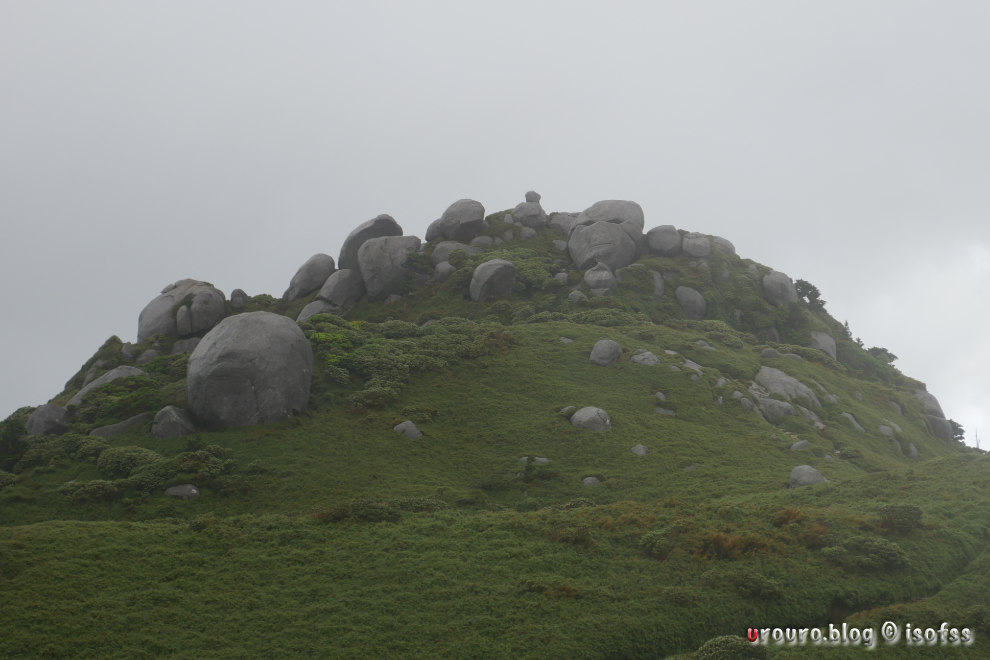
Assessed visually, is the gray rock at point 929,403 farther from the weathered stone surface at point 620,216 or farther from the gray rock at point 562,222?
the gray rock at point 562,222

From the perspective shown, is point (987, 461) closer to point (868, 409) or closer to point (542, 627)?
point (868, 409)

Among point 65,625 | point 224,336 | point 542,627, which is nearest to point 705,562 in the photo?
point 542,627

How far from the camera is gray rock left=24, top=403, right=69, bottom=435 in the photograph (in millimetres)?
38719

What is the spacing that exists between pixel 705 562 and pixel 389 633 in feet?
36.4

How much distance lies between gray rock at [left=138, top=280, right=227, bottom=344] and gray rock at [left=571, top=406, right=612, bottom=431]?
123ft

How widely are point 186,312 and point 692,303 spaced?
48914 millimetres

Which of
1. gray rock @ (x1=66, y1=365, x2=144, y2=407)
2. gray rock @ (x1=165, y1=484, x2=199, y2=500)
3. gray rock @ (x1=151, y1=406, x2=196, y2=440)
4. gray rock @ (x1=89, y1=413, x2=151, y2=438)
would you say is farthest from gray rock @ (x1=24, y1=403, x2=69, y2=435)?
gray rock @ (x1=165, y1=484, x2=199, y2=500)

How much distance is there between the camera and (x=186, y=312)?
202ft

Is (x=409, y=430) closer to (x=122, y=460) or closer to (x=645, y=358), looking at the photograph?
(x=122, y=460)

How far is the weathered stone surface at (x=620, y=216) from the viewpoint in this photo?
7494 cm

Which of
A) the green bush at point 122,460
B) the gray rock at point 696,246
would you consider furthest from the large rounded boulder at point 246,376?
the gray rock at point 696,246

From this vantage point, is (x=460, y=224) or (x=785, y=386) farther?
(x=460, y=224)

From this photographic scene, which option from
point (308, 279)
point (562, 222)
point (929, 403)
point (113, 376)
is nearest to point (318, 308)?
point (308, 279)

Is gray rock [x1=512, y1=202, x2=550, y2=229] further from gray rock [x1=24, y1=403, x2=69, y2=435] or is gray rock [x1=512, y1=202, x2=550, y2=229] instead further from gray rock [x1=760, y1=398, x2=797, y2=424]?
gray rock [x1=24, y1=403, x2=69, y2=435]
